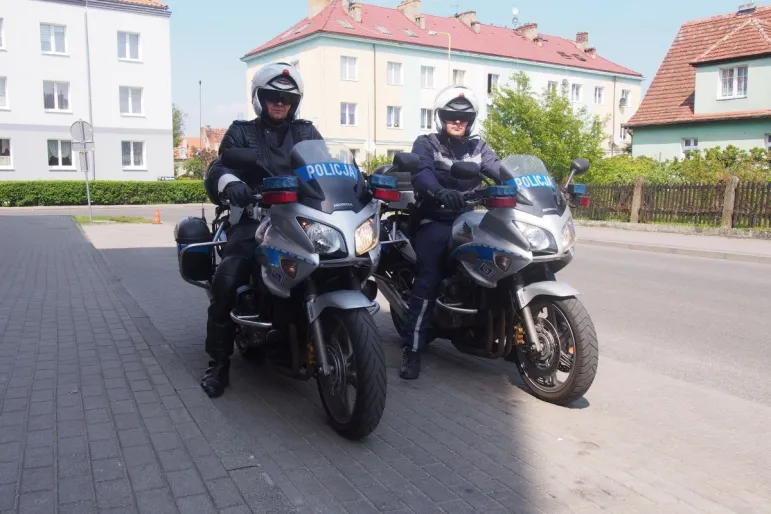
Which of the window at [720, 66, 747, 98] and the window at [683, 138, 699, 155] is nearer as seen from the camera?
the window at [720, 66, 747, 98]

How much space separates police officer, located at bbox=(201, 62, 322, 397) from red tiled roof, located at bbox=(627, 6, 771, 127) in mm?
30147

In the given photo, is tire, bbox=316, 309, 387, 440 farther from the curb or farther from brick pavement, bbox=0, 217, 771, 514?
the curb

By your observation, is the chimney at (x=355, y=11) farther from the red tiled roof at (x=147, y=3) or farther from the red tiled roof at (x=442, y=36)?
the red tiled roof at (x=147, y=3)

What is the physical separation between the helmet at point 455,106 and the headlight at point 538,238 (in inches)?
48.6

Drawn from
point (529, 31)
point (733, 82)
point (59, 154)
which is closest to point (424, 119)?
point (529, 31)

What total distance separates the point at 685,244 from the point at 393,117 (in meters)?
37.7

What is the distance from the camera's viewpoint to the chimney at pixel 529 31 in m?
60.7

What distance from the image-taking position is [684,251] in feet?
47.8

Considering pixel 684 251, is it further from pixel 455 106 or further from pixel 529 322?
pixel 529 322

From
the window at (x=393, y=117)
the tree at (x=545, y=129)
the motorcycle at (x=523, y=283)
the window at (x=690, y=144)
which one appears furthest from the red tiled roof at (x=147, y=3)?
the motorcycle at (x=523, y=283)

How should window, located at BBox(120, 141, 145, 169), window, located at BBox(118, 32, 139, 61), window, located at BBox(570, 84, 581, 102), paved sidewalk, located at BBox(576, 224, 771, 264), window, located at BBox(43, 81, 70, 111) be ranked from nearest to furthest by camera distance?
paved sidewalk, located at BBox(576, 224, 771, 264) < window, located at BBox(43, 81, 70, 111) < window, located at BBox(118, 32, 139, 61) < window, located at BBox(120, 141, 145, 169) < window, located at BBox(570, 84, 581, 102)

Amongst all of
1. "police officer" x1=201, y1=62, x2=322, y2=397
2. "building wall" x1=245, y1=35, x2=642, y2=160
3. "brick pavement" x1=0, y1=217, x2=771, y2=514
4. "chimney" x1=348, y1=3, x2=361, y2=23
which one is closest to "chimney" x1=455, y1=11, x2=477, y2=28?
"building wall" x1=245, y1=35, x2=642, y2=160

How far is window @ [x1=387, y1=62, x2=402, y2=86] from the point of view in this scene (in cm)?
5041

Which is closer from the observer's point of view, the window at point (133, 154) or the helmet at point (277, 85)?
the helmet at point (277, 85)
